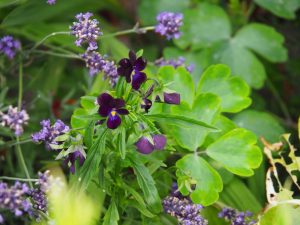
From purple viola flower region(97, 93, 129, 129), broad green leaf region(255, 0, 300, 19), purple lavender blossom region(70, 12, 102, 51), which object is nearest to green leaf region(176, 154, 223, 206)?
purple viola flower region(97, 93, 129, 129)

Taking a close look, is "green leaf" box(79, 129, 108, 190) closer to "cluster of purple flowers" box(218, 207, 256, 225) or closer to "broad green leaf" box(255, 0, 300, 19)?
"cluster of purple flowers" box(218, 207, 256, 225)

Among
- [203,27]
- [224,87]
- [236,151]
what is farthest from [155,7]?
[236,151]

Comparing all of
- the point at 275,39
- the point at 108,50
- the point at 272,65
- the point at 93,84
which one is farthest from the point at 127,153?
the point at 272,65

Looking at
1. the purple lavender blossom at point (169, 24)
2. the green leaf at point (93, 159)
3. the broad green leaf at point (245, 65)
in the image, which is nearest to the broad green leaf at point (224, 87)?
the purple lavender blossom at point (169, 24)

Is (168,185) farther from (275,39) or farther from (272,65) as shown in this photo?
(272,65)

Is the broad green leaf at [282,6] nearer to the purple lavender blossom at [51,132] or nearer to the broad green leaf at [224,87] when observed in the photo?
the broad green leaf at [224,87]

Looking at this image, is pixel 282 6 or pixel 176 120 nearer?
pixel 176 120

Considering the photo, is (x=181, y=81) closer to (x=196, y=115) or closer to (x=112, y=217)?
(x=196, y=115)
